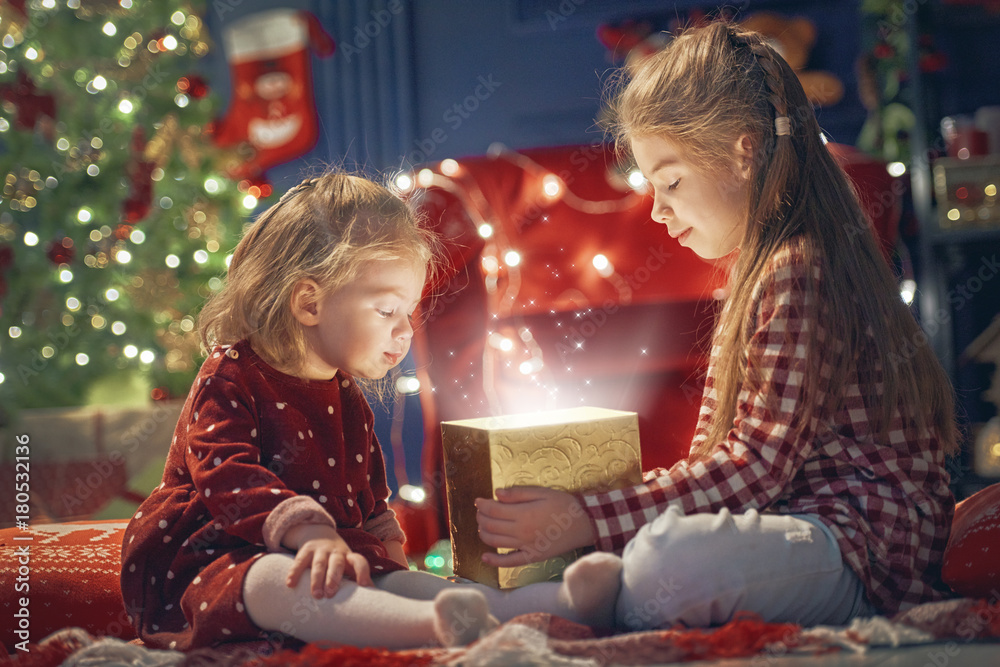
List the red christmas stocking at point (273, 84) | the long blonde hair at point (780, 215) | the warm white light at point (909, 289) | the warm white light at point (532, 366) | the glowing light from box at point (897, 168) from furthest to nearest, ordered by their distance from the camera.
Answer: the red christmas stocking at point (273, 84), the glowing light from box at point (897, 168), the warm white light at point (909, 289), the warm white light at point (532, 366), the long blonde hair at point (780, 215)

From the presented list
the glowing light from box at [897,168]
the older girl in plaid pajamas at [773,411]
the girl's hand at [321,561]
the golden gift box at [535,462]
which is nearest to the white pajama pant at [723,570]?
the older girl in plaid pajamas at [773,411]

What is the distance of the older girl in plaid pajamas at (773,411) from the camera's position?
30.3 inches

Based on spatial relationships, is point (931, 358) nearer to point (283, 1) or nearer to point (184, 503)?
point (184, 503)

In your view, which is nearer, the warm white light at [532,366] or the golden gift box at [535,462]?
the golden gift box at [535,462]

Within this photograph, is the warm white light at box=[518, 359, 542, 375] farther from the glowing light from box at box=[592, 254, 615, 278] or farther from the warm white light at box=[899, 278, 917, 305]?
the warm white light at box=[899, 278, 917, 305]

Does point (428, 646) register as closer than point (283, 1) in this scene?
Yes

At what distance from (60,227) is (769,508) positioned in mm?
2345

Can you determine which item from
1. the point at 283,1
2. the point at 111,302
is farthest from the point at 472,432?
the point at 283,1

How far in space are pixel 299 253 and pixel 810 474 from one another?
61 centimetres

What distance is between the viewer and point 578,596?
770 millimetres

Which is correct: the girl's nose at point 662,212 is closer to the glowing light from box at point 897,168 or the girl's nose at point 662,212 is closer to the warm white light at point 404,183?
the warm white light at point 404,183

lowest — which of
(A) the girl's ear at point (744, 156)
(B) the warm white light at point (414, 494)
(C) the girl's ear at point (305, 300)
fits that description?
(B) the warm white light at point (414, 494)

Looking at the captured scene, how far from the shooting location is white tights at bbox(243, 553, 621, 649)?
Answer: 28.0 inches

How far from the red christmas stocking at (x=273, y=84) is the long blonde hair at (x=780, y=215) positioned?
6.95 feet
